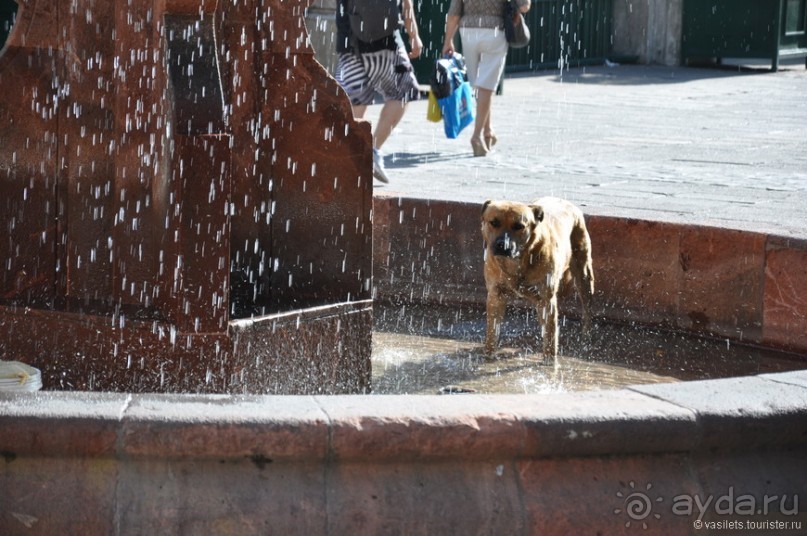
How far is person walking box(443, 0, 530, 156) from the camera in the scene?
10984mm

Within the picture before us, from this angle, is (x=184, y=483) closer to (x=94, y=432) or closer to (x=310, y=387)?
(x=94, y=432)

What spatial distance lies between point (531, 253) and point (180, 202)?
77.1 inches

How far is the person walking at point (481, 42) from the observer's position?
11.0 meters

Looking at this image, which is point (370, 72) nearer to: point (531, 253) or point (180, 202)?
point (531, 253)

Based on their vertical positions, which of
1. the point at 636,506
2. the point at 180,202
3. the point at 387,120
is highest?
the point at 180,202

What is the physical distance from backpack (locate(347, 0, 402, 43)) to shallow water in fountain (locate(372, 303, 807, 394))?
311 centimetres

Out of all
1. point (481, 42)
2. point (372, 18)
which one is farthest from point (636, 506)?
point (481, 42)

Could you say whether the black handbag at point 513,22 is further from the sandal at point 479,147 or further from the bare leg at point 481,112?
the sandal at point 479,147

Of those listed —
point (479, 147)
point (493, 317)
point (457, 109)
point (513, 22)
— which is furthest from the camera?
point (457, 109)

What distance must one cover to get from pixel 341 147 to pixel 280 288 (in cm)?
58

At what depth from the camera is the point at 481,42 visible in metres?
11.1

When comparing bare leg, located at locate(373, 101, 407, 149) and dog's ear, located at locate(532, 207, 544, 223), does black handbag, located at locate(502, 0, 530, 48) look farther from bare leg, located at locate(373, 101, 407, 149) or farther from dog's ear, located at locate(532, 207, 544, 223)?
dog's ear, located at locate(532, 207, 544, 223)

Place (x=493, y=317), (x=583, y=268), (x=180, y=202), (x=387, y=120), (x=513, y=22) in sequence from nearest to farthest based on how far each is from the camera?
(x=180, y=202) < (x=493, y=317) < (x=583, y=268) < (x=387, y=120) < (x=513, y=22)

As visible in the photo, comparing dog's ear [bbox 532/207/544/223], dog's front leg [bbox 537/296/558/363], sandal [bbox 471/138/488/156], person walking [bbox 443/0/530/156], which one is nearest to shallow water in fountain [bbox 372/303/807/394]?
dog's front leg [bbox 537/296/558/363]
